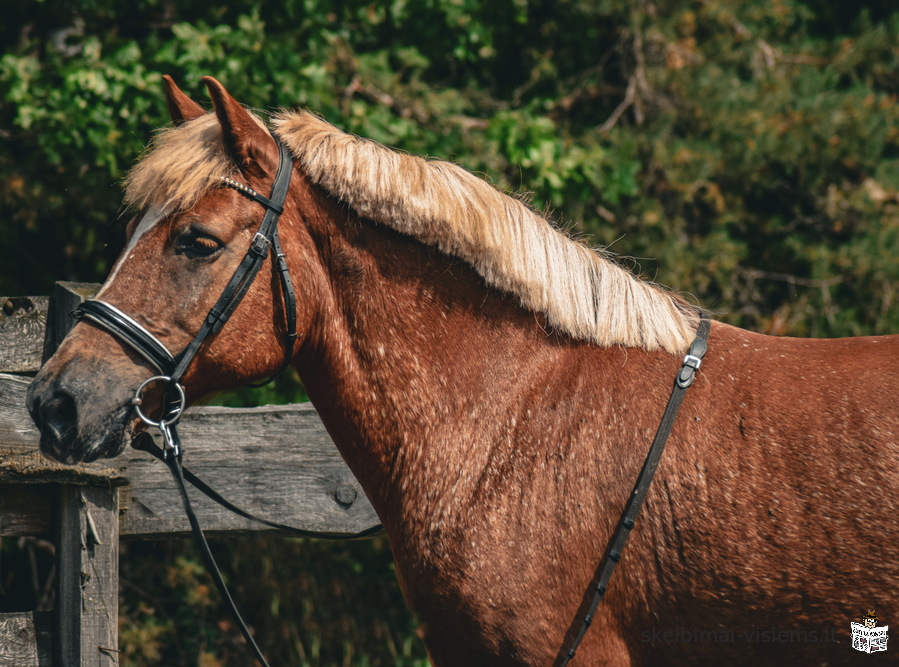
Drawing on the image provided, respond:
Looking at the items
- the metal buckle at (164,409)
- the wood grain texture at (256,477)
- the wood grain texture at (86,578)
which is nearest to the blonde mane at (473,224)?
the metal buckle at (164,409)

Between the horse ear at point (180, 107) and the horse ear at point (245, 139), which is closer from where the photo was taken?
the horse ear at point (245, 139)

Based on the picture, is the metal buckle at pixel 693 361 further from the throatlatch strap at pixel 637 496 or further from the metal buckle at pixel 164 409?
the metal buckle at pixel 164 409

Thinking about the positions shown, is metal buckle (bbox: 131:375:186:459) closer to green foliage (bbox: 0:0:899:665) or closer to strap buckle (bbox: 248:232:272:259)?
strap buckle (bbox: 248:232:272:259)

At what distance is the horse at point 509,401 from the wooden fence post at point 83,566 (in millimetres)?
748

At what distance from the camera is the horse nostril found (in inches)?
75.3

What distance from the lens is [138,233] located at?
81.1 inches

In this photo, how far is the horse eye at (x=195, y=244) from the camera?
2037 millimetres

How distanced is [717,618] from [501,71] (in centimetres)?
519

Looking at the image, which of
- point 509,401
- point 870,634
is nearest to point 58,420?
point 509,401

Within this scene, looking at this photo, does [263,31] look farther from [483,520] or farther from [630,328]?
[483,520]

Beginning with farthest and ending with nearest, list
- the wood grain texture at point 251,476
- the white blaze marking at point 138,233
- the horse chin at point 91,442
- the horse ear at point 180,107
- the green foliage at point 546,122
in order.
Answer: the green foliage at point 546,122 → the wood grain texture at point 251,476 → the horse ear at point 180,107 → the white blaze marking at point 138,233 → the horse chin at point 91,442

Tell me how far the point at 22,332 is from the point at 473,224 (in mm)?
1763

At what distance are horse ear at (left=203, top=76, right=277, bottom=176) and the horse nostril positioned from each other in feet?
2.73

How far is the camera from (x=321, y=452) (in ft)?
9.63
